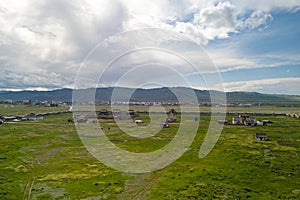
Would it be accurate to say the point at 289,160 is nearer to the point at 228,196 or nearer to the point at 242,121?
the point at 228,196

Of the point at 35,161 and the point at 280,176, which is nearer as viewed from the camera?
the point at 280,176

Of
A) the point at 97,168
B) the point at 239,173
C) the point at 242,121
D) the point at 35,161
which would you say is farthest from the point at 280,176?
the point at 242,121

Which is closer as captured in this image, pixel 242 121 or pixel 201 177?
pixel 201 177

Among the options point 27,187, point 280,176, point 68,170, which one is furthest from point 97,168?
point 280,176

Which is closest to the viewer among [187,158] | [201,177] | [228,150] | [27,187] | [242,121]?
[27,187]

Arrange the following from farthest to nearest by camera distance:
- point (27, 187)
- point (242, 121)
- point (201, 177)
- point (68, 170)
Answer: point (242, 121) < point (68, 170) < point (201, 177) < point (27, 187)

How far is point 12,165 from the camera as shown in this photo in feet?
117

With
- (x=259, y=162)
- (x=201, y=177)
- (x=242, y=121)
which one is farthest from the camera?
(x=242, y=121)

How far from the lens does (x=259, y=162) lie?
123 ft

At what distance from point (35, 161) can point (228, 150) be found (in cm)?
3057

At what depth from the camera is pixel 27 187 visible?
27.4 meters

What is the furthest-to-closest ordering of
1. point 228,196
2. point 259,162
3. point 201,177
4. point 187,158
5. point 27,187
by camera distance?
1. point 187,158
2. point 259,162
3. point 201,177
4. point 27,187
5. point 228,196

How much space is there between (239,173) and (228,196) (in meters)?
8.00

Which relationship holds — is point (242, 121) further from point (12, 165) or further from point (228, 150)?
point (12, 165)
